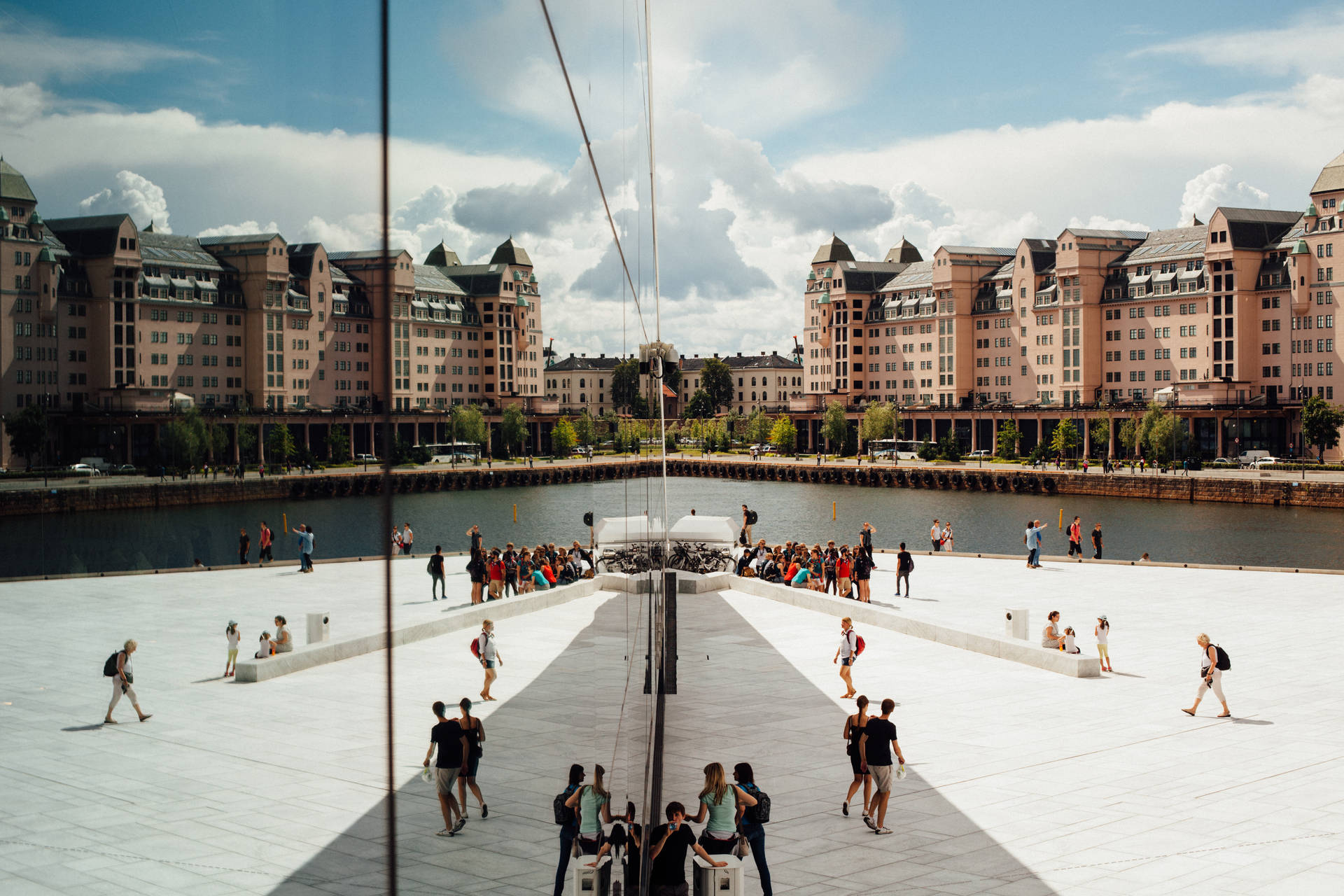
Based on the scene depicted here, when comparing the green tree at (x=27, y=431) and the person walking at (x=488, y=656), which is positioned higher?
the green tree at (x=27, y=431)

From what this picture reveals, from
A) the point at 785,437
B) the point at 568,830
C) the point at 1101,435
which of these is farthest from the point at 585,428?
the point at 785,437

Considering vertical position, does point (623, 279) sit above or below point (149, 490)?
above

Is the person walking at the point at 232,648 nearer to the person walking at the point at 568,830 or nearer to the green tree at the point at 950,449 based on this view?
the person walking at the point at 568,830

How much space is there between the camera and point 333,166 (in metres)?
1.94

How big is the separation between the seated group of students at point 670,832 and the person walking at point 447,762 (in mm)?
1059

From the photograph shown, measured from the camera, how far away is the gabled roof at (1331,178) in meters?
94.4

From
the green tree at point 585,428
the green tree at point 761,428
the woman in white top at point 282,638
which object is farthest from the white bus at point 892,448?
the woman in white top at point 282,638

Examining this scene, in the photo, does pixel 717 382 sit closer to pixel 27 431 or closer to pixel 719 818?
pixel 719 818

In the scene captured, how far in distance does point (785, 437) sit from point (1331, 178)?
65.3m

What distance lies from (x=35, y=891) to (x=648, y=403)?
939 cm

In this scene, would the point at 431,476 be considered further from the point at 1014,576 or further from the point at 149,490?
the point at 1014,576

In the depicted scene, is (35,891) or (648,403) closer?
(35,891)

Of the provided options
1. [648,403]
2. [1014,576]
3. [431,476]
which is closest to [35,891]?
[431,476]

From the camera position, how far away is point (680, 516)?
6366 centimetres
